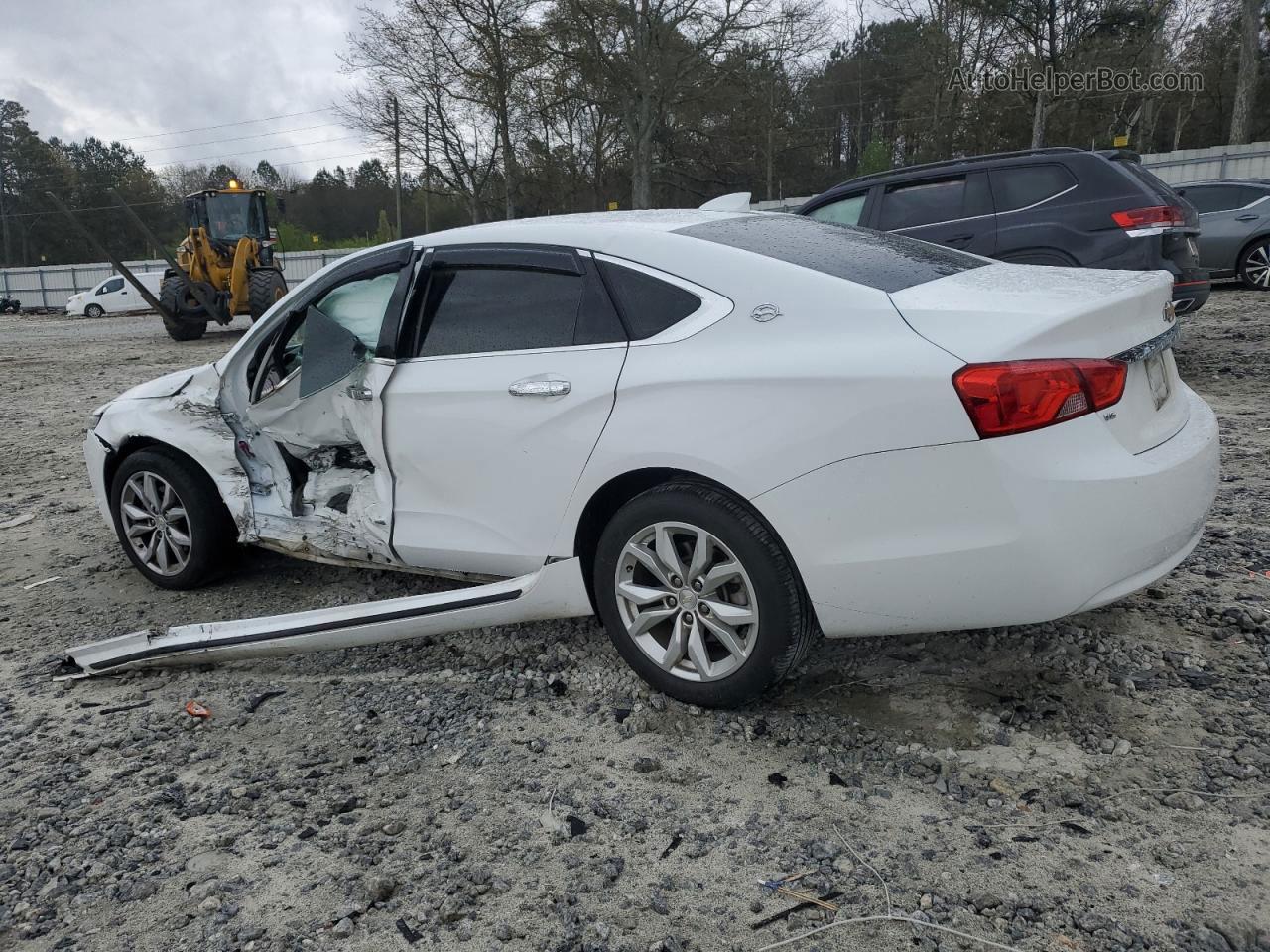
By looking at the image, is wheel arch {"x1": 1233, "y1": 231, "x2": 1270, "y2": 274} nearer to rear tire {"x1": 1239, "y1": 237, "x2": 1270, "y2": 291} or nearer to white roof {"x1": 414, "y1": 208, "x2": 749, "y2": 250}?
rear tire {"x1": 1239, "y1": 237, "x2": 1270, "y2": 291}

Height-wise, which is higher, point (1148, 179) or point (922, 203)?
point (1148, 179)

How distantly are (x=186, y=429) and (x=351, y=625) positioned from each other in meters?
1.54

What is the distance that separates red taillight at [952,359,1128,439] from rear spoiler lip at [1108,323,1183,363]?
0.24 m

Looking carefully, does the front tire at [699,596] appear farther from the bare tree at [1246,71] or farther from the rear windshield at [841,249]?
the bare tree at [1246,71]

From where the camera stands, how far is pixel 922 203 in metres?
8.36

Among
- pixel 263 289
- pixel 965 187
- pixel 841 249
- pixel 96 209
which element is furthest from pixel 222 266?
pixel 96 209

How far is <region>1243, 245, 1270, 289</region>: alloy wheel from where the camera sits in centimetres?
1290

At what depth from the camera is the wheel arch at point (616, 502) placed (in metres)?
2.88

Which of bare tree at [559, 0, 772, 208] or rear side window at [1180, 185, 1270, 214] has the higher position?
bare tree at [559, 0, 772, 208]

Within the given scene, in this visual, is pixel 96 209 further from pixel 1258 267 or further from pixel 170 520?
pixel 170 520

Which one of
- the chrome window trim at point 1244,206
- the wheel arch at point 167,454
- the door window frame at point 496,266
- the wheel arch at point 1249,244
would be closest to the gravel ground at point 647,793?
the wheel arch at point 167,454

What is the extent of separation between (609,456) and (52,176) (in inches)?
2931

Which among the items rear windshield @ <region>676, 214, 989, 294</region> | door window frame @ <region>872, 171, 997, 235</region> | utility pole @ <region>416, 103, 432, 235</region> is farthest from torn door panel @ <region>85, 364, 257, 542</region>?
utility pole @ <region>416, 103, 432, 235</region>

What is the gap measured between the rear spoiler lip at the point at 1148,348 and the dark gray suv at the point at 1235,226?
11.2m
